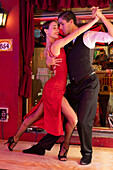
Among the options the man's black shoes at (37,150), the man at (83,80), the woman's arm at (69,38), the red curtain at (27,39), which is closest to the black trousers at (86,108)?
the man at (83,80)

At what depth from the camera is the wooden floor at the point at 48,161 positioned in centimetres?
263

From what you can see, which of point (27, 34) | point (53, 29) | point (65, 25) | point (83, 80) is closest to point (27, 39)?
point (27, 34)

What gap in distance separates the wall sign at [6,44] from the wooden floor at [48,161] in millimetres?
1679

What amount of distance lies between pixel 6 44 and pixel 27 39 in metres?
0.39

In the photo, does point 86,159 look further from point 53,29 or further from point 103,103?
point 103,103

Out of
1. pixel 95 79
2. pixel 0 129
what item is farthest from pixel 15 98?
pixel 95 79

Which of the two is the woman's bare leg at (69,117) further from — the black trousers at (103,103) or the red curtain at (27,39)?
the black trousers at (103,103)

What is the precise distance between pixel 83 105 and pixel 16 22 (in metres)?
2.09

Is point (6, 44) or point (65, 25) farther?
point (6, 44)

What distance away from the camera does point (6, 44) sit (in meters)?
4.00

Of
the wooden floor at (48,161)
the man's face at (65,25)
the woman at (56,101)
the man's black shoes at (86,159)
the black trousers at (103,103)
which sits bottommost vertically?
the wooden floor at (48,161)

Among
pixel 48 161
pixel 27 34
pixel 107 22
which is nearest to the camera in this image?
pixel 107 22

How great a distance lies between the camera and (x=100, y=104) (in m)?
5.07

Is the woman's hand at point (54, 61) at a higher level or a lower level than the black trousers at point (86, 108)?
higher
